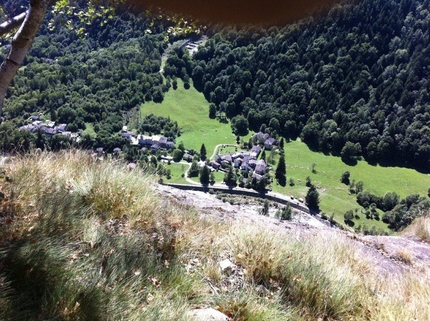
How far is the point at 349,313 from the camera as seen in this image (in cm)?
387

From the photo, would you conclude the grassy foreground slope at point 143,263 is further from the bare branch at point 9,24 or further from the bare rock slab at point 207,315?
the bare branch at point 9,24

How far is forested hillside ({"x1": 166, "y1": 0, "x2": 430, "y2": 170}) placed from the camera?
92.6 m

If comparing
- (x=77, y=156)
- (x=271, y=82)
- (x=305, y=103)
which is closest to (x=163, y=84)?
(x=271, y=82)

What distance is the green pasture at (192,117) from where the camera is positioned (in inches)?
3602

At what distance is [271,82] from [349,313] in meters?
118

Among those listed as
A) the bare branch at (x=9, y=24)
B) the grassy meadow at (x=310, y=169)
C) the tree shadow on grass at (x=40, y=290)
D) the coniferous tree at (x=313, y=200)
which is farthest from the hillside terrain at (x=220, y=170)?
the bare branch at (x=9, y=24)

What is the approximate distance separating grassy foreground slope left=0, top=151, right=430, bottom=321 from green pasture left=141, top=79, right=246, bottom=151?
78772 mm

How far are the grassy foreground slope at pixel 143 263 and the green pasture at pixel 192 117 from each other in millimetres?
78772

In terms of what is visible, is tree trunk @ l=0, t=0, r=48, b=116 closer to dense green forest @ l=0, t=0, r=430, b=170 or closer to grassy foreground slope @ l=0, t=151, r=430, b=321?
grassy foreground slope @ l=0, t=151, r=430, b=321

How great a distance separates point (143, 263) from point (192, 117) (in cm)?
10153

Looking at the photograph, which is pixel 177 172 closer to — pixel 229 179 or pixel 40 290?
pixel 229 179

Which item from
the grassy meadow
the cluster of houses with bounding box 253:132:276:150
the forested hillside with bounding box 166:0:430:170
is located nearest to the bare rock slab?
the grassy meadow

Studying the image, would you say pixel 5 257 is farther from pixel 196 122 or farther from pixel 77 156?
pixel 196 122

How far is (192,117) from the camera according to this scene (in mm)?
103812
